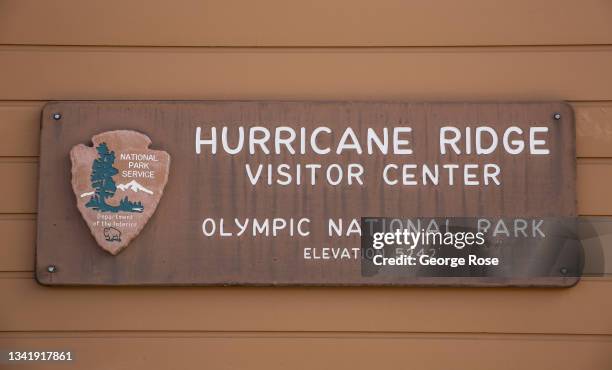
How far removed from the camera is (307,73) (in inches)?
83.1

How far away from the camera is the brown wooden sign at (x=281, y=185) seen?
6.65 ft

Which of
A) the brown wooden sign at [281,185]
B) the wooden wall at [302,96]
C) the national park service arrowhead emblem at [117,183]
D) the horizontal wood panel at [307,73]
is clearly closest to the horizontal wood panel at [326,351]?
the wooden wall at [302,96]

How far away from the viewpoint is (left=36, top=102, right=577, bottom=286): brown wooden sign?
6.65 feet

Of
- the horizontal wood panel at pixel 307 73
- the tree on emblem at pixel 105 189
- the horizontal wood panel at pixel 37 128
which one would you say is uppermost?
the horizontal wood panel at pixel 307 73

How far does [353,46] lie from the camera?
2.12 m

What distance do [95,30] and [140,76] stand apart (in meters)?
0.21

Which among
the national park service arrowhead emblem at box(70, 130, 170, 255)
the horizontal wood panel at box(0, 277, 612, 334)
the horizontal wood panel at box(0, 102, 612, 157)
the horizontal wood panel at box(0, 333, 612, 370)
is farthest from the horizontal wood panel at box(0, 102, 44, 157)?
the horizontal wood panel at box(0, 333, 612, 370)

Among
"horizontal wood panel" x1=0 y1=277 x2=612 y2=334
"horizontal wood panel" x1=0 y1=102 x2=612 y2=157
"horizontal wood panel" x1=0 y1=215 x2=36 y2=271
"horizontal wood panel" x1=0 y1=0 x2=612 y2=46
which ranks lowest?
"horizontal wood panel" x1=0 y1=277 x2=612 y2=334

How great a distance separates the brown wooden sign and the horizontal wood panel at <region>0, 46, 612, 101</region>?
0.07m

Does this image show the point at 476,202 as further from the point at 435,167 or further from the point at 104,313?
the point at 104,313

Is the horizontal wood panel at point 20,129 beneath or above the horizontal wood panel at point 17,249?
above

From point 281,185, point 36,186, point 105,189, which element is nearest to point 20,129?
point 36,186

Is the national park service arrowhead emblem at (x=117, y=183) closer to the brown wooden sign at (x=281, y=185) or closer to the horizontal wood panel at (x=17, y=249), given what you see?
the brown wooden sign at (x=281, y=185)

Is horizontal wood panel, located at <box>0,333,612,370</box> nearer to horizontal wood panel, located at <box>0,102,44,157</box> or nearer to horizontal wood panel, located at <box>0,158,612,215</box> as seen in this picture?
horizontal wood panel, located at <box>0,158,612,215</box>
